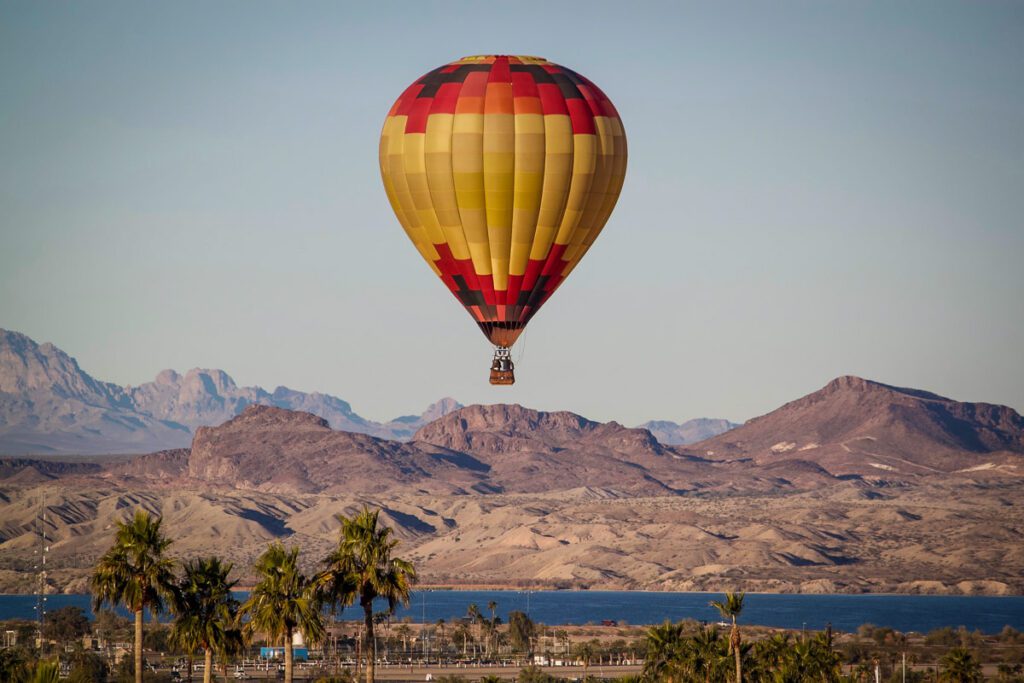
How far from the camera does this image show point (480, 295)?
292ft

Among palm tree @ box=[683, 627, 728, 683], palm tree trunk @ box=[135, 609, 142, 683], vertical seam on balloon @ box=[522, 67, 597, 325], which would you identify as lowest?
palm tree @ box=[683, 627, 728, 683]

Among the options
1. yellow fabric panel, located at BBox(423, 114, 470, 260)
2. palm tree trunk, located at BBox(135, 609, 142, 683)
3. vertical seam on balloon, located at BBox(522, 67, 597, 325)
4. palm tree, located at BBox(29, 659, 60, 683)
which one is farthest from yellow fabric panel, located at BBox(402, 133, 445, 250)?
palm tree, located at BBox(29, 659, 60, 683)

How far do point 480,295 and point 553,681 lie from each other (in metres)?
64.6

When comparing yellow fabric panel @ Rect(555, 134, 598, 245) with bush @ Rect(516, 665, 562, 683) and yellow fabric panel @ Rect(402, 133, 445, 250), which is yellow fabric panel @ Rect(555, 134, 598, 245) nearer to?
yellow fabric panel @ Rect(402, 133, 445, 250)

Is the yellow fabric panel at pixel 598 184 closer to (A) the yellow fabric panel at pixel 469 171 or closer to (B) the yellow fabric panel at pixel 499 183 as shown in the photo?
(B) the yellow fabric panel at pixel 499 183

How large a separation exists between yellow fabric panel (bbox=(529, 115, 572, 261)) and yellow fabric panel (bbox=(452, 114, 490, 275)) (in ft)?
9.52

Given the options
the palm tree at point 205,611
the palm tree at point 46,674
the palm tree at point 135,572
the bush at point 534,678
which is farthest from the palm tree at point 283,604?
the bush at point 534,678

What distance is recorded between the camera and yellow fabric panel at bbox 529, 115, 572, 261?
87375 millimetres

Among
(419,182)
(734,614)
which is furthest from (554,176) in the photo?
(734,614)

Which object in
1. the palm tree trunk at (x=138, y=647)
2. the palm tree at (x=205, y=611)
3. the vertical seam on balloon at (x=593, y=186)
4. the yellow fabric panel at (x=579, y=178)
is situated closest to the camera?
the palm tree at (x=205, y=611)

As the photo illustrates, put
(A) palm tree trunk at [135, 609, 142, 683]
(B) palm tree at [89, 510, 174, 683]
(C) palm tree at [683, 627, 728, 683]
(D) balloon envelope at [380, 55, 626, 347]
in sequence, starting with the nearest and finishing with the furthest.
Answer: (B) palm tree at [89, 510, 174, 683] → (A) palm tree trunk at [135, 609, 142, 683] → (D) balloon envelope at [380, 55, 626, 347] → (C) palm tree at [683, 627, 728, 683]

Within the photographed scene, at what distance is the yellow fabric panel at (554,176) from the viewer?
87.4m

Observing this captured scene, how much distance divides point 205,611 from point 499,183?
27754 mm

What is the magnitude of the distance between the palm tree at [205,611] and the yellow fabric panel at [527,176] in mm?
25636
